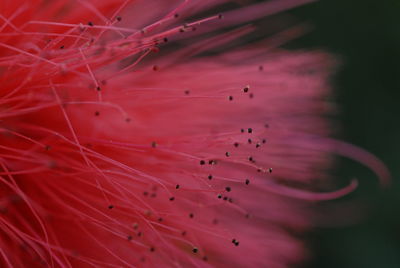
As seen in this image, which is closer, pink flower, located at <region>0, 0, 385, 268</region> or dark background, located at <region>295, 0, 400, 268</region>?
pink flower, located at <region>0, 0, 385, 268</region>

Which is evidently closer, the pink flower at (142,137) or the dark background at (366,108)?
the pink flower at (142,137)

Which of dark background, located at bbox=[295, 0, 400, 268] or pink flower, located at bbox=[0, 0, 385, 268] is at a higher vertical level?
dark background, located at bbox=[295, 0, 400, 268]

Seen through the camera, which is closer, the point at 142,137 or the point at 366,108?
the point at 142,137

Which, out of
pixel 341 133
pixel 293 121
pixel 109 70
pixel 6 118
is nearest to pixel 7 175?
pixel 6 118

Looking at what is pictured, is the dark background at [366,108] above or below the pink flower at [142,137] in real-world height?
above
